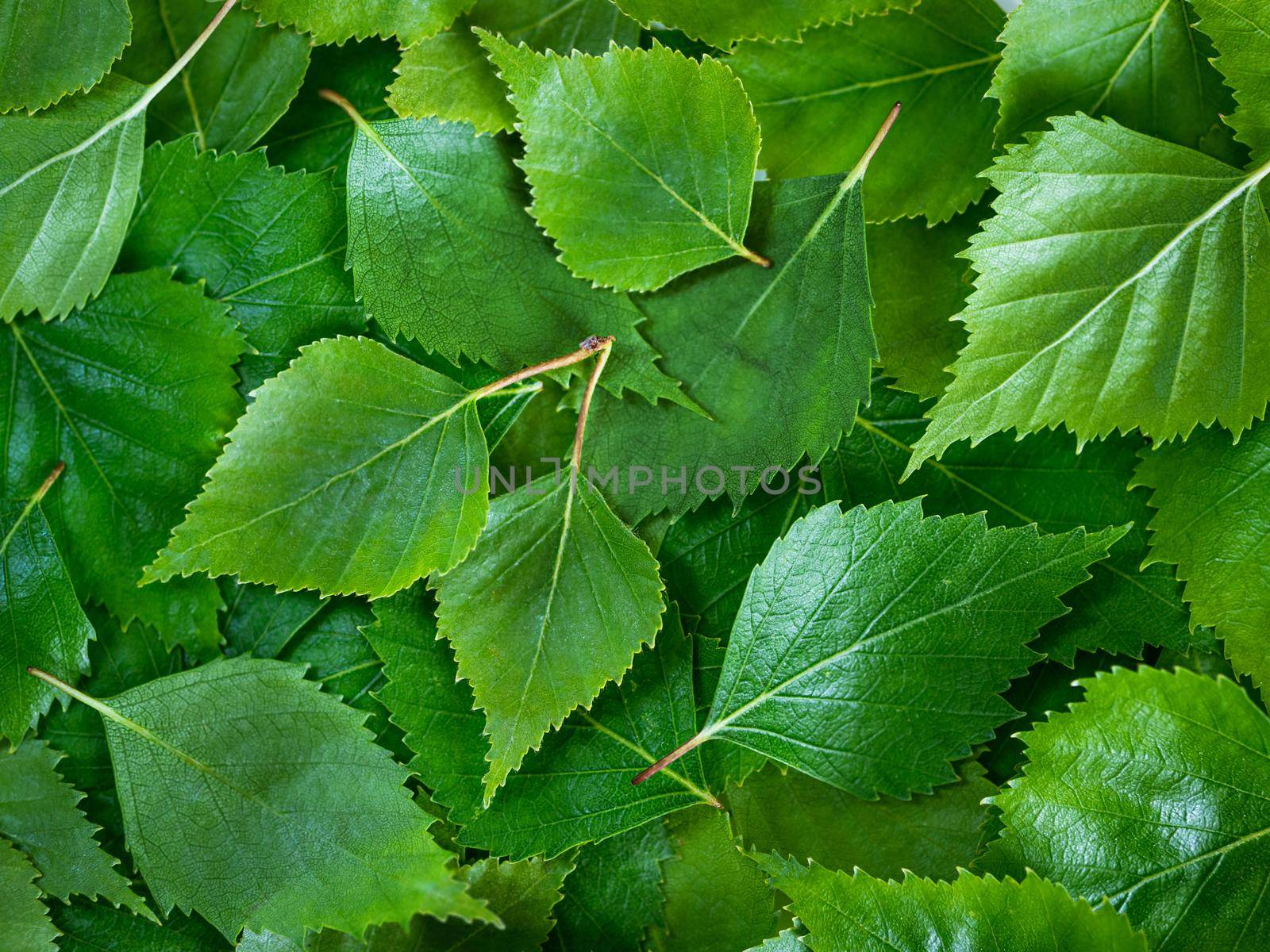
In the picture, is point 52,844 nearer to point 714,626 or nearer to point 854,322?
point 714,626

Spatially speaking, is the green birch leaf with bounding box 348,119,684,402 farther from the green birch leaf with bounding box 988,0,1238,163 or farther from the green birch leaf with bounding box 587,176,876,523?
the green birch leaf with bounding box 988,0,1238,163

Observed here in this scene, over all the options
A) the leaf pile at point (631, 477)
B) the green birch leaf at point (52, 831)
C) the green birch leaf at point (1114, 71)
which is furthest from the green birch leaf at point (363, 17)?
the green birch leaf at point (52, 831)

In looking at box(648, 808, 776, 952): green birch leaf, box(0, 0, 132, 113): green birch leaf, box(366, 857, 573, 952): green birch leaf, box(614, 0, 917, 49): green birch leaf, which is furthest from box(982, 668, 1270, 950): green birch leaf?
box(0, 0, 132, 113): green birch leaf

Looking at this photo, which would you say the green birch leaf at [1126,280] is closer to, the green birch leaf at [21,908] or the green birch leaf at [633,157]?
the green birch leaf at [633,157]

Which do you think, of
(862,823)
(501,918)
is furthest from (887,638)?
(501,918)

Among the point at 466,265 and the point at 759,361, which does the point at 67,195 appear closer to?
the point at 466,265

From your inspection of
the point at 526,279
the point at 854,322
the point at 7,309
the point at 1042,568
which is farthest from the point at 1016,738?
the point at 7,309
